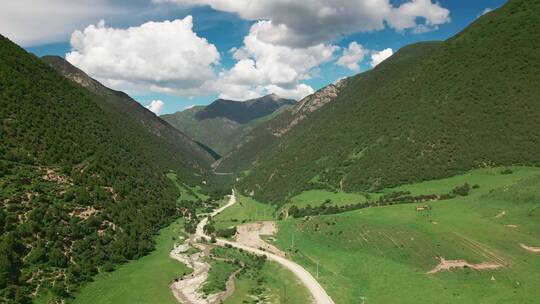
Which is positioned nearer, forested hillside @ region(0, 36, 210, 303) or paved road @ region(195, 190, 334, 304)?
paved road @ region(195, 190, 334, 304)

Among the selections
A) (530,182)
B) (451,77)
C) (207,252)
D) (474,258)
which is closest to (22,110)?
(207,252)

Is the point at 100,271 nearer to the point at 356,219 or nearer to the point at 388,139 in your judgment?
the point at 356,219

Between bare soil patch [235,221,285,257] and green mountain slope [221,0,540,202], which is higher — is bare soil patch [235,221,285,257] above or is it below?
below

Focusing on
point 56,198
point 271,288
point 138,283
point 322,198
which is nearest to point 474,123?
point 322,198

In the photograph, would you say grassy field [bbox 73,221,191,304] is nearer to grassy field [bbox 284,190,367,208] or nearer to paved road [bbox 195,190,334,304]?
paved road [bbox 195,190,334,304]

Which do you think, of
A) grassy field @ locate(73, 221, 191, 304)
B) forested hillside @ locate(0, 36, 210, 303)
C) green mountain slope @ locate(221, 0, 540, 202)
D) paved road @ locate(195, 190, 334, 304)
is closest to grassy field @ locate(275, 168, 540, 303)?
paved road @ locate(195, 190, 334, 304)

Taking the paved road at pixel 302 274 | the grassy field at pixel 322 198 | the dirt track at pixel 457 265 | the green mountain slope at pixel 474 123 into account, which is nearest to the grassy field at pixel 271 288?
the paved road at pixel 302 274
